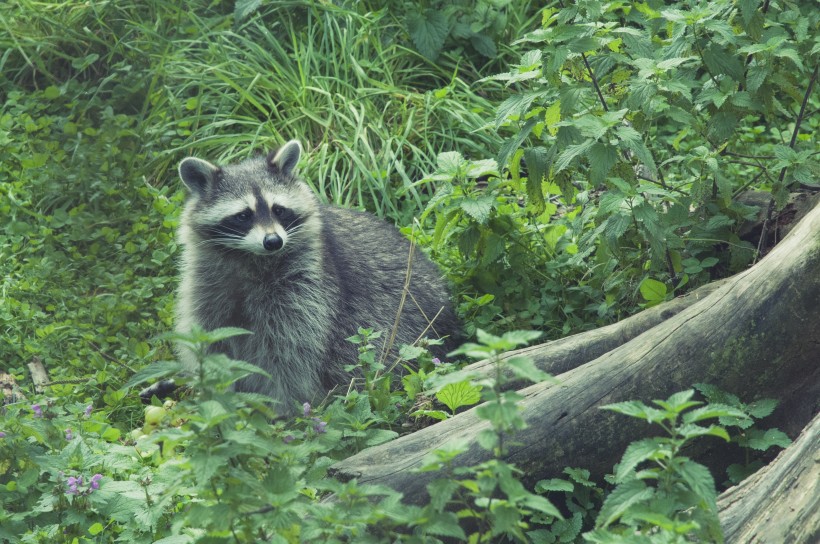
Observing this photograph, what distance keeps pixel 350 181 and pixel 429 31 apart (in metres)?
1.19

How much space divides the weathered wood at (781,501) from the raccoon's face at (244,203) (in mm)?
2245

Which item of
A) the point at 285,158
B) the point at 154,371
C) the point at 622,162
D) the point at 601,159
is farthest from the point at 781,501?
the point at 285,158

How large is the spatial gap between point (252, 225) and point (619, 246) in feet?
5.20

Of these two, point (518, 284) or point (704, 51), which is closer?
point (704, 51)

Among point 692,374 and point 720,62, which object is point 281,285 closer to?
point 692,374

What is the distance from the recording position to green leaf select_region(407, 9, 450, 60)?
244 inches

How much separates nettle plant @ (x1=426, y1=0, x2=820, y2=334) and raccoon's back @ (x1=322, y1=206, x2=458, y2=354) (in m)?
0.20

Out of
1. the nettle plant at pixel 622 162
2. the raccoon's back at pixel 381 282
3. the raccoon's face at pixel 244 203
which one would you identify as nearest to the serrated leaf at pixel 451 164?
the nettle plant at pixel 622 162

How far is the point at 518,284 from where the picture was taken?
4.59 metres

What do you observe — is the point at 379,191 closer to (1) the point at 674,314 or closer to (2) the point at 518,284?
(2) the point at 518,284

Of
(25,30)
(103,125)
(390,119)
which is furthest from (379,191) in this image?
(25,30)

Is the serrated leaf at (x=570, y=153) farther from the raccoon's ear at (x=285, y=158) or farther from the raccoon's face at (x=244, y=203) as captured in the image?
the raccoon's ear at (x=285, y=158)

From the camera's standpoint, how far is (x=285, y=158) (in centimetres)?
455

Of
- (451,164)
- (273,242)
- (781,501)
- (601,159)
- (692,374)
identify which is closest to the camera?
(781,501)
